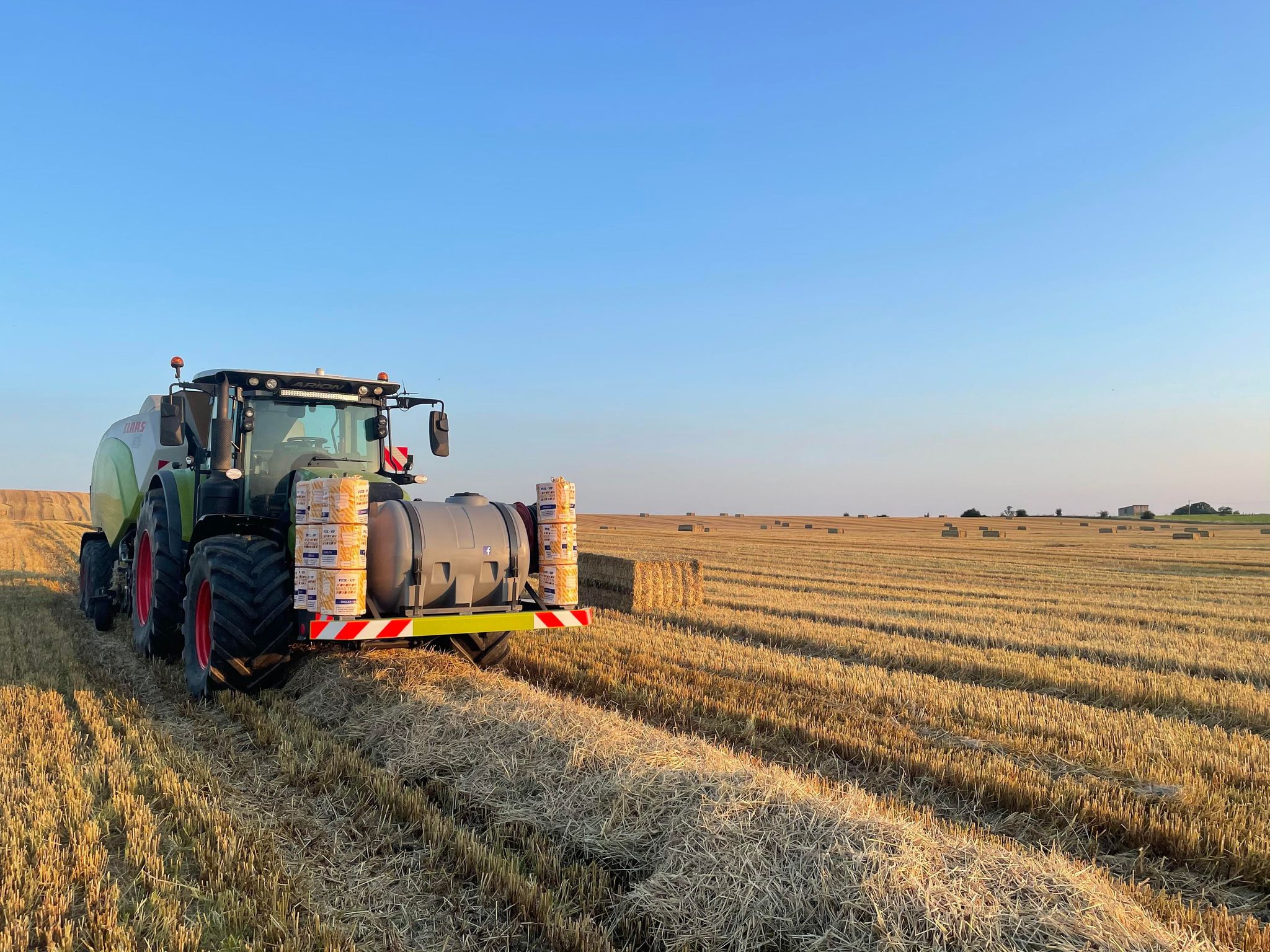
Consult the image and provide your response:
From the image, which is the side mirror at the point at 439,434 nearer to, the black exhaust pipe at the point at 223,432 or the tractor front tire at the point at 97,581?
the black exhaust pipe at the point at 223,432

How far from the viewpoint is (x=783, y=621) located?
1093 cm

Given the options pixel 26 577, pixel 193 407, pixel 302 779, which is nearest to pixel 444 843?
pixel 302 779

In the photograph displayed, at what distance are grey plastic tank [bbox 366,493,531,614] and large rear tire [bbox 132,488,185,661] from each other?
104 inches

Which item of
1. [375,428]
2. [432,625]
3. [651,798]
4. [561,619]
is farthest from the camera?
[375,428]

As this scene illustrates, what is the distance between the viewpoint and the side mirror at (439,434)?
26.4ft

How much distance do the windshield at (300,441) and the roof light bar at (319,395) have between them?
0.08m

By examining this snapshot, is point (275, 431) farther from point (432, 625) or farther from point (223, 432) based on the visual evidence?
point (432, 625)

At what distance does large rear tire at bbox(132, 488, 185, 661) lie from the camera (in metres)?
7.74

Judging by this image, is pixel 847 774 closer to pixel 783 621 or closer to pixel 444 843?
pixel 444 843

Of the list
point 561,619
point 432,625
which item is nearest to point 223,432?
point 432,625

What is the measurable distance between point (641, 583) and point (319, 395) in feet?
18.9

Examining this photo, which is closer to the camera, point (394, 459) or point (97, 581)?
point (394, 459)

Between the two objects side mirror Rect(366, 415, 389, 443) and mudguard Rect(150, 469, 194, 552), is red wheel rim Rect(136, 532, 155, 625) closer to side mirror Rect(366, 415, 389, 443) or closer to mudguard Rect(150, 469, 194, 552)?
mudguard Rect(150, 469, 194, 552)

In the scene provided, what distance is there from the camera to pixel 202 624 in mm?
7008
